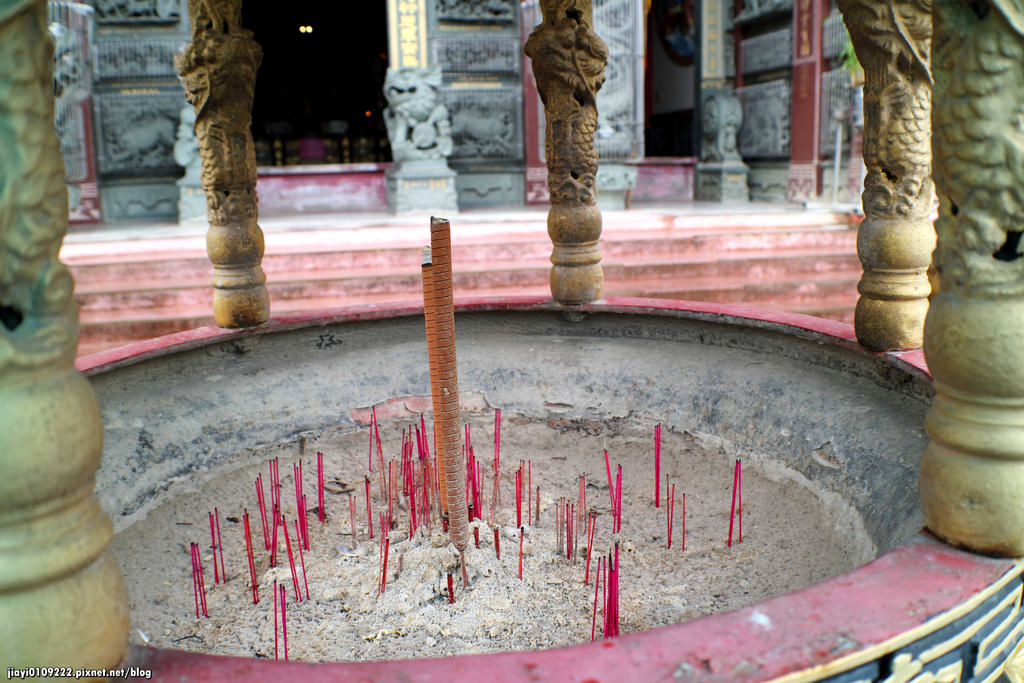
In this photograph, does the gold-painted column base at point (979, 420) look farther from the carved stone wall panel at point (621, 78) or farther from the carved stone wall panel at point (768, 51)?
the carved stone wall panel at point (768, 51)

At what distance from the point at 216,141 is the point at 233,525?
1.71 meters

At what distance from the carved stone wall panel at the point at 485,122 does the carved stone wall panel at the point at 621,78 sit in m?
1.30

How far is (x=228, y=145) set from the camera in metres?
3.61

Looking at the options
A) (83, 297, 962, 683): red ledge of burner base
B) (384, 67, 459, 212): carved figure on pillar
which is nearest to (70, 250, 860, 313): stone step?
(384, 67, 459, 212): carved figure on pillar

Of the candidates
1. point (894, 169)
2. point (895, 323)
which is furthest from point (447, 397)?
point (894, 169)

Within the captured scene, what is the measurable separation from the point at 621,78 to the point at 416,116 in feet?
9.12

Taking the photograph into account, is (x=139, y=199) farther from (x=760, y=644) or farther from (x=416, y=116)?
(x=760, y=644)

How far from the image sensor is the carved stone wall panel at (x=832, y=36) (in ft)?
33.6

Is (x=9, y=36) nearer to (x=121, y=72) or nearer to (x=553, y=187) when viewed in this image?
(x=553, y=187)

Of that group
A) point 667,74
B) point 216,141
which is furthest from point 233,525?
point 667,74

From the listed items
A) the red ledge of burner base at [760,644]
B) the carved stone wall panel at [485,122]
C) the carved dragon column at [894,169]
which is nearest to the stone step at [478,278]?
the carved dragon column at [894,169]

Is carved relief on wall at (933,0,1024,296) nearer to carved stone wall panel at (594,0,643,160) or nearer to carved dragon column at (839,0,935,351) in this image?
carved dragon column at (839,0,935,351)

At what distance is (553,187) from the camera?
3982 millimetres

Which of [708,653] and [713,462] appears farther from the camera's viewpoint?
[713,462]
